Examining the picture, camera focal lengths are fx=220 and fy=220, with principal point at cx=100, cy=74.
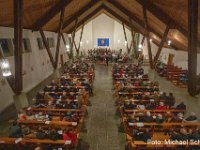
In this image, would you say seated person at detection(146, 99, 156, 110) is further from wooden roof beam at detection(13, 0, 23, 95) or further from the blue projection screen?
the blue projection screen

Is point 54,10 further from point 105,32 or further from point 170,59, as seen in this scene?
point 105,32

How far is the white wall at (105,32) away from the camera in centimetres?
3622

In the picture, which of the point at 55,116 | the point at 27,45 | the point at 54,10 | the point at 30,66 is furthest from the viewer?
the point at 27,45

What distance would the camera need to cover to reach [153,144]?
677 centimetres

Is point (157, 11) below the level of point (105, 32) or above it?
below

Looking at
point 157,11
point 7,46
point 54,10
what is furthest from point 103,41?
point 7,46

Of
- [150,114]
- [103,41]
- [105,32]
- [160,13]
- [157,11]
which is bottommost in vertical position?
[150,114]

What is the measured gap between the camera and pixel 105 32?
1439 inches

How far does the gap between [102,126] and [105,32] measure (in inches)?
1104

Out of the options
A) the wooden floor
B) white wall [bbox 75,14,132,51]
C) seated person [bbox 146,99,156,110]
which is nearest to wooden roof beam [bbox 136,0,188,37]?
the wooden floor

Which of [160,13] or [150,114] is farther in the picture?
[160,13]

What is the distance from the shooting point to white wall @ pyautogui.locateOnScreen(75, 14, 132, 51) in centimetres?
3622

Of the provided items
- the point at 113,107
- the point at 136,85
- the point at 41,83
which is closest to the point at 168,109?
the point at 113,107

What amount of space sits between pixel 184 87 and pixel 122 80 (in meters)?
4.90
